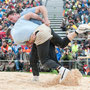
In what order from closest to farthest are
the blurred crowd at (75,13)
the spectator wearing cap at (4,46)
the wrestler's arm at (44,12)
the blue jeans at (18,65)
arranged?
the wrestler's arm at (44,12) → the blue jeans at (18,65) → the spectator wearing cap at (4,46) → the blurred crowd at (75,13)

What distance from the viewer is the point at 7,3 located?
18.3 m

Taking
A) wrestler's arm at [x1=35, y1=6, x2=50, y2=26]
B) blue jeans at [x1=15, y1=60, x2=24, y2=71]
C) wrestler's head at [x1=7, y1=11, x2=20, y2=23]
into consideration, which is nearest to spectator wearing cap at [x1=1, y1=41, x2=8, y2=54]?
blue jeans at [x1=15, y1=60, x2=24, y2=71]

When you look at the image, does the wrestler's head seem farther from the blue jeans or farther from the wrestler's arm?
the blue jeans

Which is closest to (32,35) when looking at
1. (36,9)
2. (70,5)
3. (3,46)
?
(36,9)

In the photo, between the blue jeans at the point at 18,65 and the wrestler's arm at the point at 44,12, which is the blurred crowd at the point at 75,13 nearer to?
the blue jeans at the point at 18,65

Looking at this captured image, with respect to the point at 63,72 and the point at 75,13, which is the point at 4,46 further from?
the point at 63,72

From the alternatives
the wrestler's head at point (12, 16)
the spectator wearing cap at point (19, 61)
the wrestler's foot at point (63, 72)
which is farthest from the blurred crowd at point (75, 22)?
the wrestler's foot at point (63, 72)

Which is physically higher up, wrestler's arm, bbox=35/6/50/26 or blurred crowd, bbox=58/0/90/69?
wrestler's arm, bbox=35/6/50/26

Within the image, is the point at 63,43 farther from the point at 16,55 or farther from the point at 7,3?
the point at 7,3

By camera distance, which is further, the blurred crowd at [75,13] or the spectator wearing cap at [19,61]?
the blurred crowd at [75,13]

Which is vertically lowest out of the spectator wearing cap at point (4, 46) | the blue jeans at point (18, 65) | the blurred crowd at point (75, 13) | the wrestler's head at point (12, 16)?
the blue jeans at point (18, 65)

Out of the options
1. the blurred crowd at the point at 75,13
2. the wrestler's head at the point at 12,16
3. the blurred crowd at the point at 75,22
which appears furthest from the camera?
the blurred crowd at the point at 75,13

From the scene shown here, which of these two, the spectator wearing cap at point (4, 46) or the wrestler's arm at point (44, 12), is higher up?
the wrestler's arm at point (44, 12)

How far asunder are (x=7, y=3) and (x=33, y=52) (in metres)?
12.9
